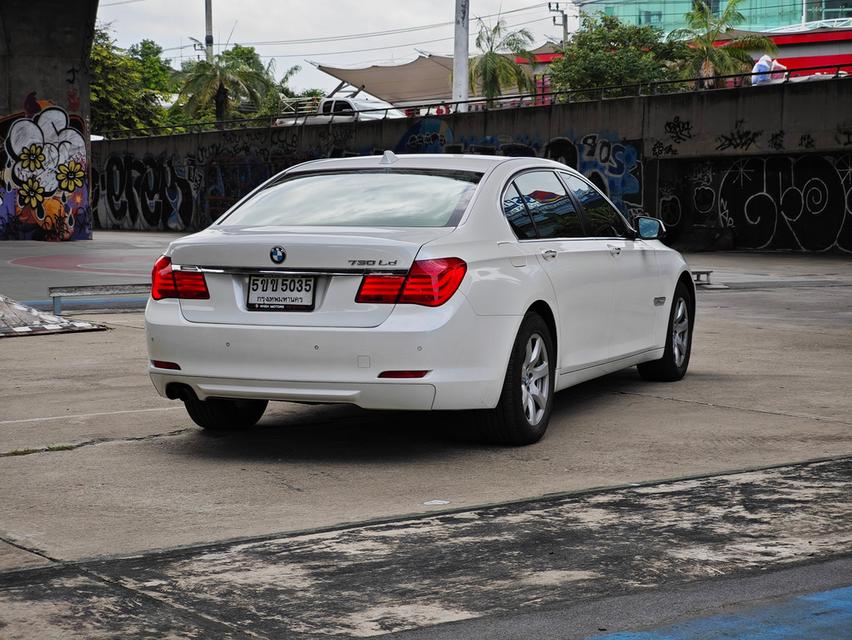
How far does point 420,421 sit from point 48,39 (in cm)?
2815

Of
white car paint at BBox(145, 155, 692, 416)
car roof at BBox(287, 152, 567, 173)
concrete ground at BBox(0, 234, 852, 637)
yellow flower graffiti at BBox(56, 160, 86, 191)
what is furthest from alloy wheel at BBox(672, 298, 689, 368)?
yellow flower graffiti at BBox(56, 160, 86, 191)

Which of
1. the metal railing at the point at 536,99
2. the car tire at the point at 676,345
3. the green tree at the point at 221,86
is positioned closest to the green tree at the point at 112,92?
the green tree at the point at 221,86

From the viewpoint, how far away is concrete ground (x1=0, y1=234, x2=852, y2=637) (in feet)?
14.9

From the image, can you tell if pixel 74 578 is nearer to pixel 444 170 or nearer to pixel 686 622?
pixel 686 622

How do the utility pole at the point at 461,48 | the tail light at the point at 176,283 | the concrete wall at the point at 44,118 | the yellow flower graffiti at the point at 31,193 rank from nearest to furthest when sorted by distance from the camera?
the tail light at the point at 176,283, the concrete wall at the point at 44,118, the yellow flower graffiti at the point at 31,193, the utility pole at the point at 461,48

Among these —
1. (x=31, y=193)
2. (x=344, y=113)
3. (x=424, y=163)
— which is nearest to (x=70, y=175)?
(x=31, y=193)

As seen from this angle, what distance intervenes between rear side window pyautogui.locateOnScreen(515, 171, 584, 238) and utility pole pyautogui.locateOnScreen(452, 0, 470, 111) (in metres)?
28.7

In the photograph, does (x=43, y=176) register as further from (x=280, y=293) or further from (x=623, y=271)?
(x=280, y=293)

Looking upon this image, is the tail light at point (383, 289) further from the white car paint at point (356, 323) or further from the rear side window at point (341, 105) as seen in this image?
the rear side window at point (341, 105)

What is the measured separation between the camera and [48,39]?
3294 centimetres

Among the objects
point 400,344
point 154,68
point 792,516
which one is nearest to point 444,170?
point 400,344

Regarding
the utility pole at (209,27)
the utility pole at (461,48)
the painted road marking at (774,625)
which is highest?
the utility pole at (209,27)

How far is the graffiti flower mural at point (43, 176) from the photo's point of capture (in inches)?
1334

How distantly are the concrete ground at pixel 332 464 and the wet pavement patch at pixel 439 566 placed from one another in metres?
0.02
